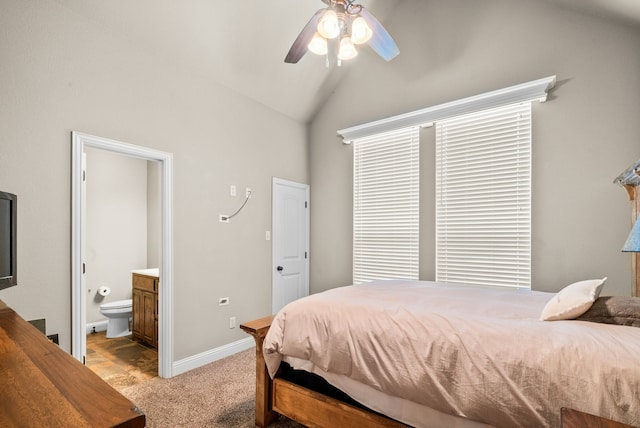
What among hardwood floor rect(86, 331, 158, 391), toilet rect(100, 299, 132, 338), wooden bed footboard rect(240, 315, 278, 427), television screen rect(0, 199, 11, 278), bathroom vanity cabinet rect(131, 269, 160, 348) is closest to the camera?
television screen rect(0, 199, 11, 278)

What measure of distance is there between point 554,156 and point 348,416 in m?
2.83

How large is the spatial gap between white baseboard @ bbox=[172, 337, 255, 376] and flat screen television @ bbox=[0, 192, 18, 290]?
180 centimetres

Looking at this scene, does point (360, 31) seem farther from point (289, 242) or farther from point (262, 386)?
point (289, 242)

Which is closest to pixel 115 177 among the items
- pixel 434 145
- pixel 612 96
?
pixel 434 145

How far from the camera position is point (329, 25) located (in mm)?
2133

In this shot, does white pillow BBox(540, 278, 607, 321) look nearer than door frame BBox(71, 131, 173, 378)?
Yes

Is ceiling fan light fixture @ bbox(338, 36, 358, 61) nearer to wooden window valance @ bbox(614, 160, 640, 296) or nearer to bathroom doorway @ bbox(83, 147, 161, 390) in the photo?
wooden window valance @ bbox(614, 160, 640, 296)

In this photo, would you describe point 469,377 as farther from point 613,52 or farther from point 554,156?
point 613,52

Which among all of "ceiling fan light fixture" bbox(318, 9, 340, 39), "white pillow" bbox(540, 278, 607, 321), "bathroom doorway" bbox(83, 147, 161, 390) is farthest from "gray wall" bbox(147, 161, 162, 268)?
"white pillow" bbox(540, 278, 607, 321)

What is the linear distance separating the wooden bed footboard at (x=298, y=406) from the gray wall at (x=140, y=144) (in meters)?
1.28

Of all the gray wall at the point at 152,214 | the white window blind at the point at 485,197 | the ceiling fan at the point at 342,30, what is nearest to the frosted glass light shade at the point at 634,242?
the white window blind at the point at 485,197

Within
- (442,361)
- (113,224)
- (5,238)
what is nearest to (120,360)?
(113,224)

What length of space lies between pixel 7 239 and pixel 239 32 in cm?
256

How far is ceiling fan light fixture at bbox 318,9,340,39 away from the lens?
6.90 feet
